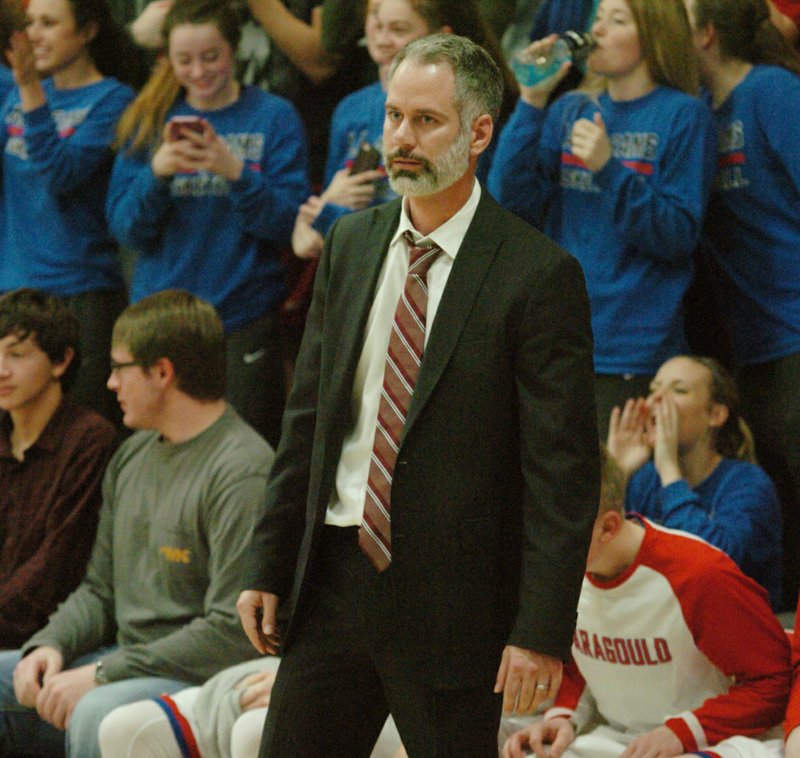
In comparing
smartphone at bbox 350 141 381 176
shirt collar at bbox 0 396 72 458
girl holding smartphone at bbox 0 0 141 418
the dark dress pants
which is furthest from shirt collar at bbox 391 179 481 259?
girl holding smartphone at bbox 0 0 141 418

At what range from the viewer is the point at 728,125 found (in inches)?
151

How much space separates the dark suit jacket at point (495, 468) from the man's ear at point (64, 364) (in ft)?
6.65

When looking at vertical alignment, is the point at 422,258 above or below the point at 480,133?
below

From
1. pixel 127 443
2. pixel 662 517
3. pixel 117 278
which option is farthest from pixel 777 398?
pixel 117 278

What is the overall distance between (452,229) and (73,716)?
1759 mm

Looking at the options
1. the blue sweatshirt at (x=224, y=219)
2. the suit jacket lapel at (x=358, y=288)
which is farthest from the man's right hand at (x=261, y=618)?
the blue sweatshirt at (x=224, y=219)

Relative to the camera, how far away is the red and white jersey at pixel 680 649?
8.98 ft

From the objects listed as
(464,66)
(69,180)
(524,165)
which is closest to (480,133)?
(464,66)

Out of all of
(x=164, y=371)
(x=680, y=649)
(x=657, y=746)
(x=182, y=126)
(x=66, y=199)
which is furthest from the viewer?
(x=66, y=199)

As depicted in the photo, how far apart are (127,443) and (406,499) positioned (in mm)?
1798

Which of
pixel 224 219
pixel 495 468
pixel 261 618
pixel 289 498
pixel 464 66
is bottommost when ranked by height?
pixel 224 219

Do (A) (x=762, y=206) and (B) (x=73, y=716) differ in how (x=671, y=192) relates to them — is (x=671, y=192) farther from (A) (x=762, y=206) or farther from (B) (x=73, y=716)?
(B) (x=73, y=716)

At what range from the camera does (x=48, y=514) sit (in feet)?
12.5

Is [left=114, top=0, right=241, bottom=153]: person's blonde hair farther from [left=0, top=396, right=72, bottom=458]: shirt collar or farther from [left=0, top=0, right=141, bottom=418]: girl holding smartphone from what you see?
[left=0, top=396, right=72, bottom=458]: shirt collar
